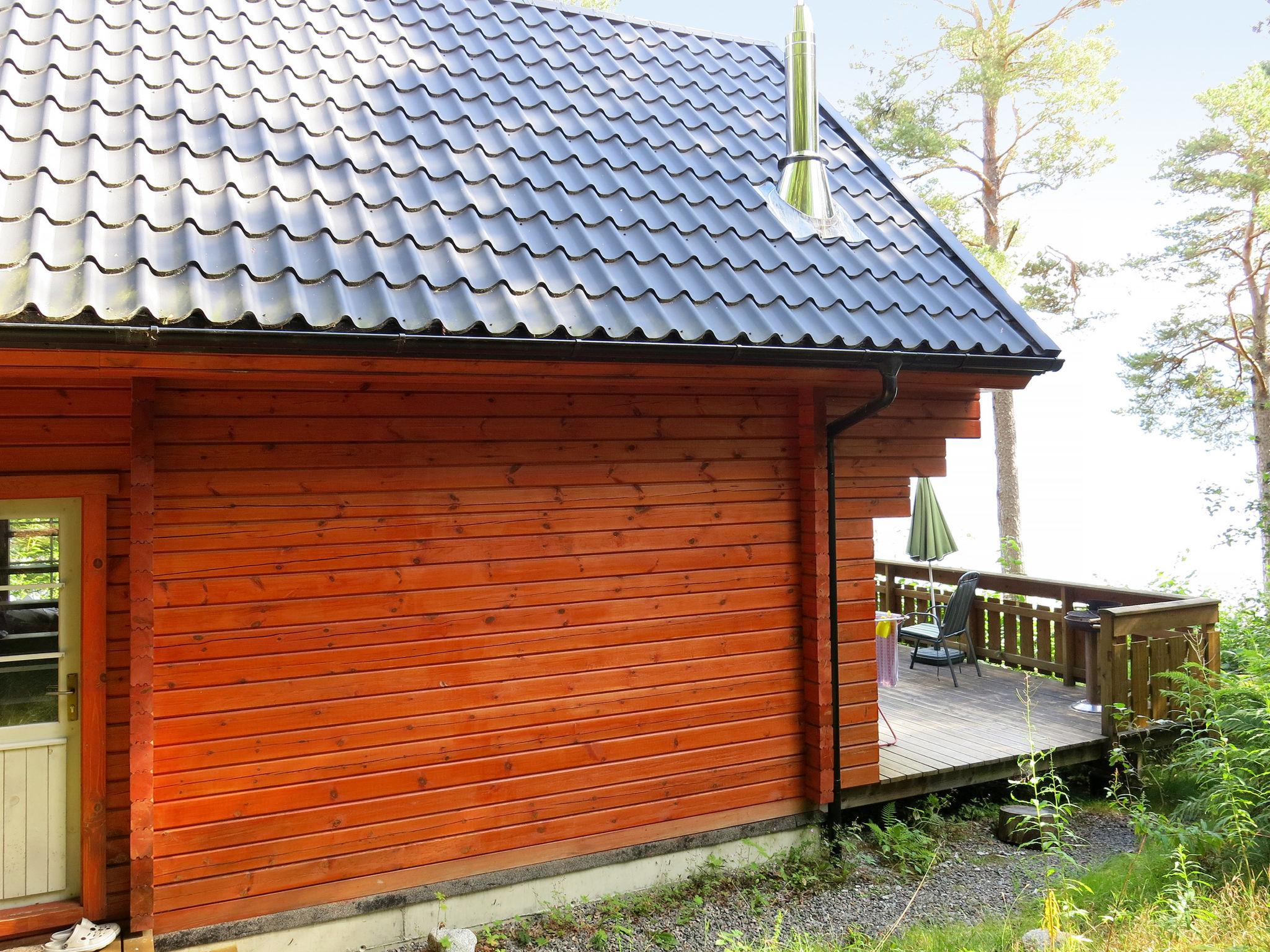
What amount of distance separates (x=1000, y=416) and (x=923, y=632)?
27.2ft

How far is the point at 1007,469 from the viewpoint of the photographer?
53.0ft

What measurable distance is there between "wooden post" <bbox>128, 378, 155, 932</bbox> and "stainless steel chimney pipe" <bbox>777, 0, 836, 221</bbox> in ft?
10.3

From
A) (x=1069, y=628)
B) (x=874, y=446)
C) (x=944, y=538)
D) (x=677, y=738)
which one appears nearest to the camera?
(x=677, y=738)

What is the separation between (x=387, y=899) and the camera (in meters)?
4.77

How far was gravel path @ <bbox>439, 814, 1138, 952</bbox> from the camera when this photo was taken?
16.2 feet

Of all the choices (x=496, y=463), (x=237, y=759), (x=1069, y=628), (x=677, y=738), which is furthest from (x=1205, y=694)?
(x=237, y=759)

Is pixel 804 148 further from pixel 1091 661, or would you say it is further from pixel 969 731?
pixel 1091 661

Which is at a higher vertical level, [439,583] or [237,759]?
[439,583]

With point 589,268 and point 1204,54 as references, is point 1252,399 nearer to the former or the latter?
point 589,268

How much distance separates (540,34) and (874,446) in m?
4.15

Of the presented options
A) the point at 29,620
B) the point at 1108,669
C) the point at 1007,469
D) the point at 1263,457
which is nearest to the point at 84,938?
the point at 29,620

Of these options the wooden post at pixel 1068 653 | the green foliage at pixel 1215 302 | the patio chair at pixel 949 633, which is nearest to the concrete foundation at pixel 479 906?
the patio chair at pixel 949 633

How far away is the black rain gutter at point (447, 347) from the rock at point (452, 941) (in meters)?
2.84

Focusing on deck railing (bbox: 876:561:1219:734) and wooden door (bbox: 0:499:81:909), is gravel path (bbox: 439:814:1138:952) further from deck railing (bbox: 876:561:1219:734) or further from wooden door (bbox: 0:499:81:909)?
wooden door (bbox: 0:499:81:909)
